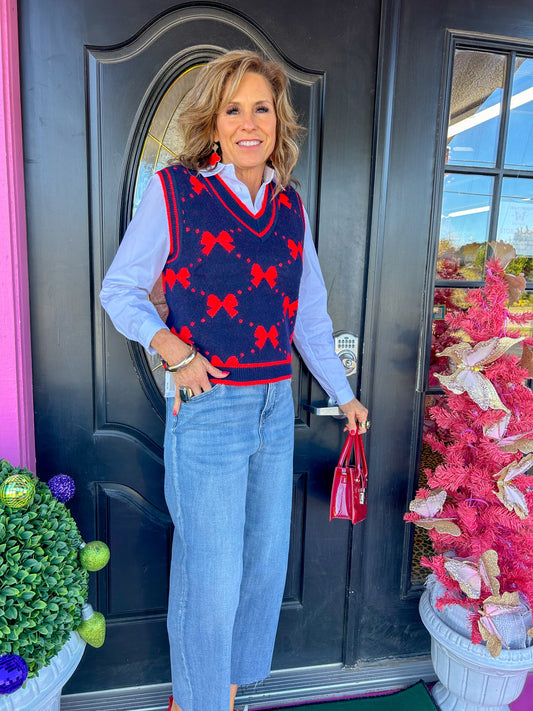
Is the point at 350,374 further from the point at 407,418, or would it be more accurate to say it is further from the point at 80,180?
the point at 80,180

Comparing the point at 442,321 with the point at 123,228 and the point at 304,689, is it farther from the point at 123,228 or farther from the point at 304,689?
the point at 304,689

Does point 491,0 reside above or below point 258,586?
above

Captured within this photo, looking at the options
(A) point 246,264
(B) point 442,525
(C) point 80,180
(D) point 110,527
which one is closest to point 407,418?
(B) point 442,525

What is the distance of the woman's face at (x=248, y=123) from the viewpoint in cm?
125

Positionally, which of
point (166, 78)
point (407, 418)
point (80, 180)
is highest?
point (166, 78)

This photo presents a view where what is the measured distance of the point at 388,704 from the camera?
A: 173 cm

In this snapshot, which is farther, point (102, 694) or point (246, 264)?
point (102, 694)

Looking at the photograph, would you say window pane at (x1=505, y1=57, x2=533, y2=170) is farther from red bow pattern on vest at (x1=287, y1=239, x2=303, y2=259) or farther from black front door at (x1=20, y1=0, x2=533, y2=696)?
red bow pattern on vest at (x1=287, y1=239, x2=303, y2=259)

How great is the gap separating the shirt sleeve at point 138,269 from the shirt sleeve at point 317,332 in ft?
1.60

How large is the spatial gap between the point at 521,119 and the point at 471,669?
→ 1916mm

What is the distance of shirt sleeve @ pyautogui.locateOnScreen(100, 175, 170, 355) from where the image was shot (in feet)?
3.84

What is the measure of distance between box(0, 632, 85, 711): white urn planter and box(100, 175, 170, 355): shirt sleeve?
0.84m

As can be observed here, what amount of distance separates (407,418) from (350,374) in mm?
281

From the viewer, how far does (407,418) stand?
179 centimetres
